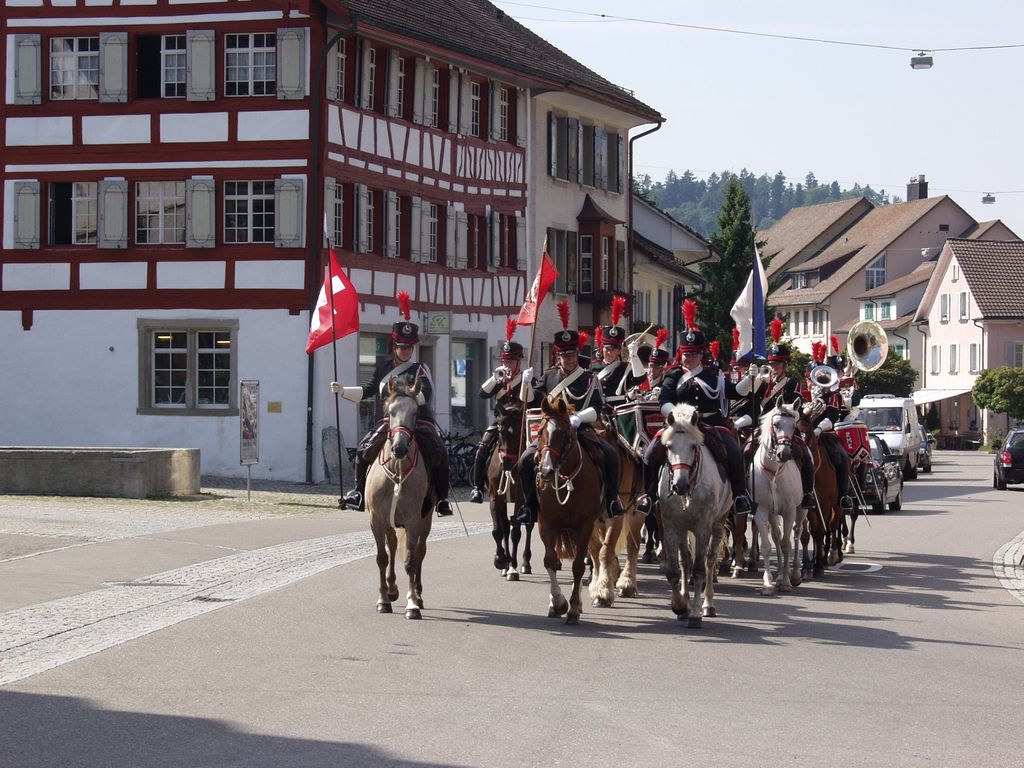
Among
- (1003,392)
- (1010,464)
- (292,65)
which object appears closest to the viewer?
(292,65)

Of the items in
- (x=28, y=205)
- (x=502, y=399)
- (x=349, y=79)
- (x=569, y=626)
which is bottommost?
(x=569, y=626)

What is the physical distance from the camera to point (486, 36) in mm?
43406

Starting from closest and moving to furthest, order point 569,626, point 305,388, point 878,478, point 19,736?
point 19,736 < point 569,626 < point 878,478 < point 305,388

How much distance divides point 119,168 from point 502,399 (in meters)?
21.3

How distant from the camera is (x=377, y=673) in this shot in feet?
35.3

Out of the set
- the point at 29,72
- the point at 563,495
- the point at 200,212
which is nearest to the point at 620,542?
the point at 563,495

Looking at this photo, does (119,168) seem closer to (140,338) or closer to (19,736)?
(140,338)

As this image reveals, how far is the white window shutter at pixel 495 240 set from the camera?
42781 millimetres

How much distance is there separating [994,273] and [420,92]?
59.2 metres

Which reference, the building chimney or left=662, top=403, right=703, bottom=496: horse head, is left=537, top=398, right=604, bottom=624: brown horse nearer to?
left=662, top=403, right=703, bottom=496: horse head

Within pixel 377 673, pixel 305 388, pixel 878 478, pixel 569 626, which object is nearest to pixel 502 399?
pixel 569 626

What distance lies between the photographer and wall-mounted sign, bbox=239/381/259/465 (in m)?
28.5

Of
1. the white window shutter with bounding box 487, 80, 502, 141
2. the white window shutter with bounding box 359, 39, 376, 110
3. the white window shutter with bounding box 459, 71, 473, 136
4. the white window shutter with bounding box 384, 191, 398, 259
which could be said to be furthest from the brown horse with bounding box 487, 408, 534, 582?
the white window shutter with bounding box 487, 80, 502, 141

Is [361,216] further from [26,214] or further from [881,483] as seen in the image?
[881,483]
